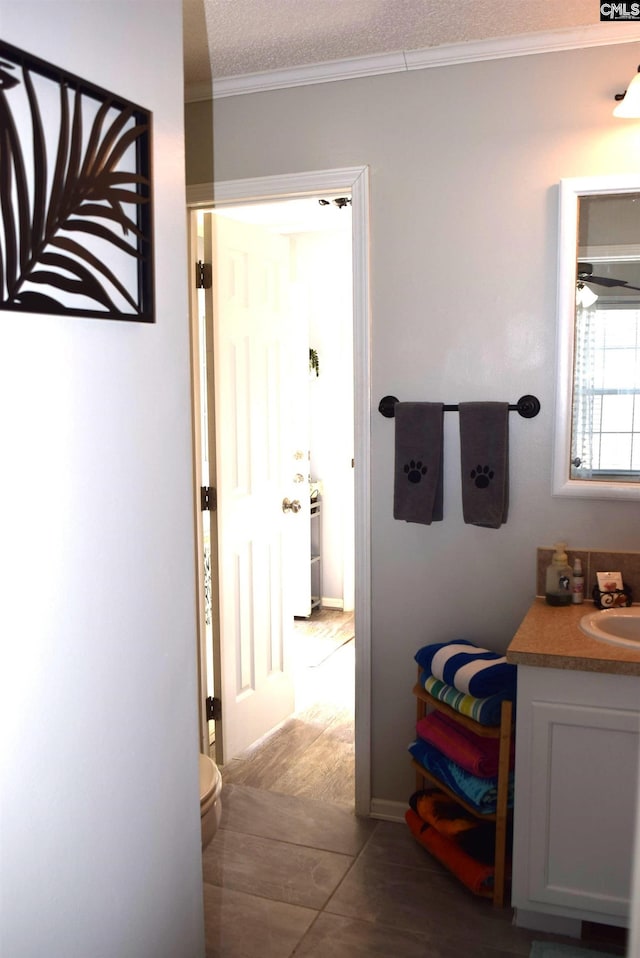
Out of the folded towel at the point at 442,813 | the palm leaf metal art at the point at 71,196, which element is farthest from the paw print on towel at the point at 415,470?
the palm leaf metal art at the point at 71,196

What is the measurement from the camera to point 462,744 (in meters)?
2.42

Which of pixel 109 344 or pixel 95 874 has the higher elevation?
pixel 109 344

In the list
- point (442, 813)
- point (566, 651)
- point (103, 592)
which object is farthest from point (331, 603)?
point (103, 592)

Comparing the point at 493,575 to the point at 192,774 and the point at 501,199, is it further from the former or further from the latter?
the point at 192,774

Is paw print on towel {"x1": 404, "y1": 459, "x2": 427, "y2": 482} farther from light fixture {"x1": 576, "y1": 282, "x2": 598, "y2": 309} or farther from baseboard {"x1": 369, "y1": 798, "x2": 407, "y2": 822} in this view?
baseboard {"x1": 369, "y1": 798, "x2": 407, "y2": 822}

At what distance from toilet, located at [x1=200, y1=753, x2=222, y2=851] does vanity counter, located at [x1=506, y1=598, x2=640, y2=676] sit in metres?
0.80

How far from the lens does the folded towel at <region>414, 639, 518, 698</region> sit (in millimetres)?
2328

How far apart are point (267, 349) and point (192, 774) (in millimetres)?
2266

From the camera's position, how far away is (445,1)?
2223 mm

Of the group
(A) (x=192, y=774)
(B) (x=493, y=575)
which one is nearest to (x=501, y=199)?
(B) (x=493, y=575)

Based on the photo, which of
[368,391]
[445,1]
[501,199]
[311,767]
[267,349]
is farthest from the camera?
[267,349]

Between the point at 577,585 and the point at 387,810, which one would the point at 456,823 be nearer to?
the point at 387,810

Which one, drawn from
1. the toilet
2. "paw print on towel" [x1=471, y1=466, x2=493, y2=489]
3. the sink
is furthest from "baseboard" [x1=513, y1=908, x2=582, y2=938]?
"paw print on towel" [x1=471, y1=466, x2=493, y2=489]

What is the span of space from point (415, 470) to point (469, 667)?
65 cm
